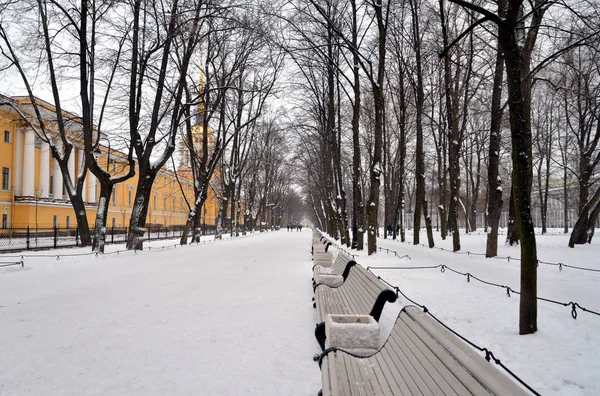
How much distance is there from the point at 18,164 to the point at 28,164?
794 millimetres

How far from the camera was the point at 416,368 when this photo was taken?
2.54 metres

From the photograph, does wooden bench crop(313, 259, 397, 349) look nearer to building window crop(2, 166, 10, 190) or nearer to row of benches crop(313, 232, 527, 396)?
row of benches crop(313, 232, 527, 396)

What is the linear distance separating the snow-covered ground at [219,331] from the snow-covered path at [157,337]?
0.7 inches

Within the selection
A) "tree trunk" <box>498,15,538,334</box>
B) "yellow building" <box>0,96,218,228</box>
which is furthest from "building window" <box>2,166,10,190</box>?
"tree trunk" <box>498,15,538,334</box>

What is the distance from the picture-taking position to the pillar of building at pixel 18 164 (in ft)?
123

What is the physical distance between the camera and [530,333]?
15.7 ft

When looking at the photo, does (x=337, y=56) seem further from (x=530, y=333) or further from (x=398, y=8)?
(x=530, y=333)

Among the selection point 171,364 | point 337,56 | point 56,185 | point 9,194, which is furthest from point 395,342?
point 56,185

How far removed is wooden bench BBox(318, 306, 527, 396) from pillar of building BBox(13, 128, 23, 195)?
4404 cm

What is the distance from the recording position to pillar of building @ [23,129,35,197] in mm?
38000

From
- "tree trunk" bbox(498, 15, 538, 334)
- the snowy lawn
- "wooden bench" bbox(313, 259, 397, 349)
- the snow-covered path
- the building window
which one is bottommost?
the snow-covered path

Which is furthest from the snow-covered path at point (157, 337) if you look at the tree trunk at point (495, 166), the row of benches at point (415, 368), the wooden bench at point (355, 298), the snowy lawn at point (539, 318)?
the tree trunk at point (495, 166)

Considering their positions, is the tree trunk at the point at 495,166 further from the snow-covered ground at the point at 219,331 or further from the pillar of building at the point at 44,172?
the pillar of building at the point at 44,172

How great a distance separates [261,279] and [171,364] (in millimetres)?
5978
